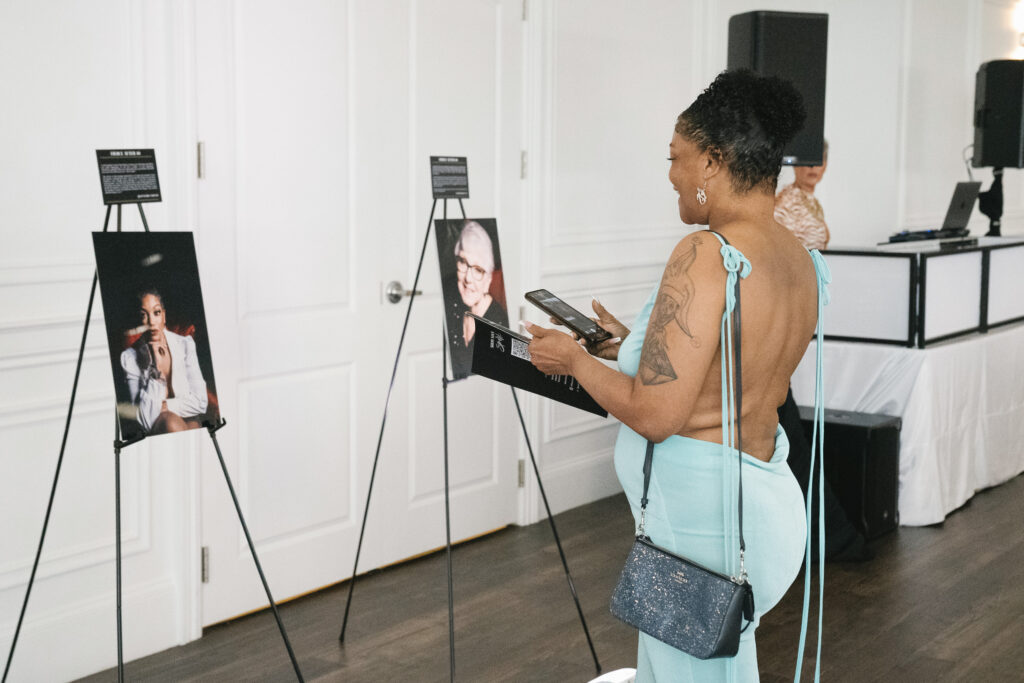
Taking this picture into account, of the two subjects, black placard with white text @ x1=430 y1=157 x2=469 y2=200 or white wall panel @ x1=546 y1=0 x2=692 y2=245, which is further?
white wall panel @ x1=546 y1=0 x2=692 y2=245

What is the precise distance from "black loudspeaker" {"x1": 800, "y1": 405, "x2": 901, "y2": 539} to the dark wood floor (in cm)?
14

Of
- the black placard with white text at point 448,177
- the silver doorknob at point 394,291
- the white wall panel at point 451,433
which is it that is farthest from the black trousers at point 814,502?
the black placard with white text at point 448,177

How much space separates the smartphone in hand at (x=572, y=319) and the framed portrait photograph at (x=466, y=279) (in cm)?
87

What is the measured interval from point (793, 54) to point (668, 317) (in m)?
3.29

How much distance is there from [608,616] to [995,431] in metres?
2.74

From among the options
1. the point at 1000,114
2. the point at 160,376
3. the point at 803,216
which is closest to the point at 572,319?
the point at 160,376

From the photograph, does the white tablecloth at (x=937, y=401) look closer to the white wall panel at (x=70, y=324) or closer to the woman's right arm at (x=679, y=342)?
the white wall panel at (x=70, y=324)

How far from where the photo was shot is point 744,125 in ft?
6.38

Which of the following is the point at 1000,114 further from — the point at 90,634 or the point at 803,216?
the point at 90,634

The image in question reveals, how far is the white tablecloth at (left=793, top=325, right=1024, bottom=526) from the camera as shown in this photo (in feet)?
16.2

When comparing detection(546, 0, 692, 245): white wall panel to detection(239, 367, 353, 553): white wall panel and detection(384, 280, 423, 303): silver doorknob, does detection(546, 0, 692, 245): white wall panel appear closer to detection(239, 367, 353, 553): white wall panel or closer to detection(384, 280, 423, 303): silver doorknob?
detection(384, 280, 423, 303): silver doorknob

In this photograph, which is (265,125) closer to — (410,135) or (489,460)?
(410,135)


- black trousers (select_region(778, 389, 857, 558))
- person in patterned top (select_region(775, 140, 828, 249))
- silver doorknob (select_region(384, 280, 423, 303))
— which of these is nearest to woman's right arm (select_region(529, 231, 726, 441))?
silver doorknob (select_region(384, 280, 423, 303))

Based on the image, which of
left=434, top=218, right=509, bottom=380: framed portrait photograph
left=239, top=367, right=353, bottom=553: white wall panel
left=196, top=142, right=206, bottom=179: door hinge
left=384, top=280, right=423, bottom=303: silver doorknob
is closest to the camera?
left=434, top=218, right=509, bottom=380: framed portrait photograph
